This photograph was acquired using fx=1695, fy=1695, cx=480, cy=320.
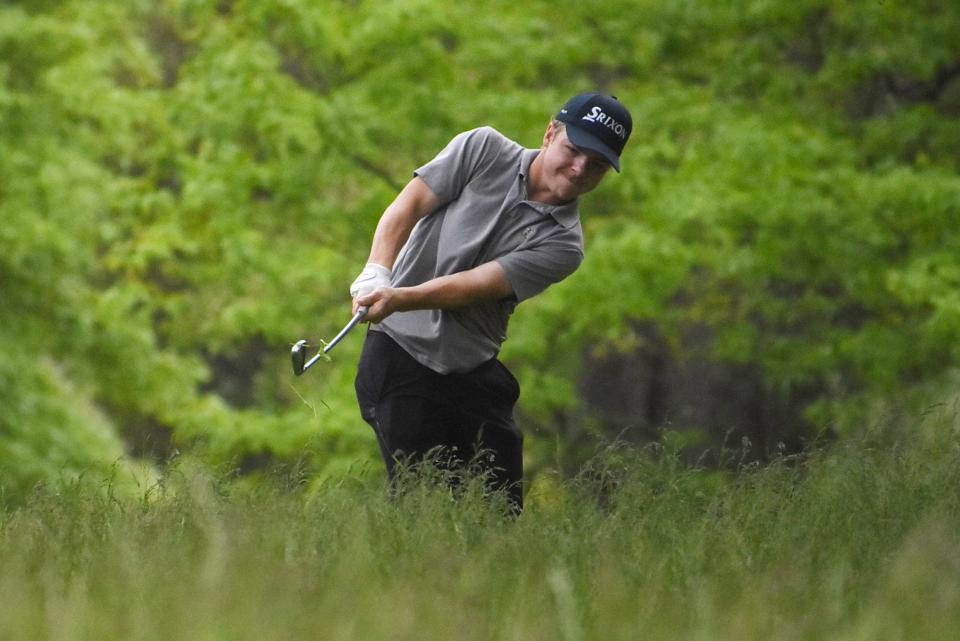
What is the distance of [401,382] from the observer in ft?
19.3

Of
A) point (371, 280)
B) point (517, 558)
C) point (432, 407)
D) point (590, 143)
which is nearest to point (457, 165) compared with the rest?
point (590, 143)

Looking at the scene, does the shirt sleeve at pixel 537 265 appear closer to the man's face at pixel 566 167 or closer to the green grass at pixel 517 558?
the man's face at pixel 566 167

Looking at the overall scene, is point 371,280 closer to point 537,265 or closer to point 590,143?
point 537,265

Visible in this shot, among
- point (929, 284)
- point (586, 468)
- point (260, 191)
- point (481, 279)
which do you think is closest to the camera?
point (586, 468)

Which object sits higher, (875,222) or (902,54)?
(902,54)

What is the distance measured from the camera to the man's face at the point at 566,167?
223 inches

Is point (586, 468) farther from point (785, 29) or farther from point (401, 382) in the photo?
point (785, 29)

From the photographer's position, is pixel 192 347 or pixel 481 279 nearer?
pixel 481 279

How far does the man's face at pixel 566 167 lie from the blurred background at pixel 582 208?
22.1ft

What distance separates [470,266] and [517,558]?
77.0 inches

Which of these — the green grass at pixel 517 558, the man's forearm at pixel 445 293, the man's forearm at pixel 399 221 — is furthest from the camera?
the man's forearm at pixel 399 221

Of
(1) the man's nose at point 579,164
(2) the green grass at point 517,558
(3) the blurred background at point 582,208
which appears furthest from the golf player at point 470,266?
(3) the blurred background at point 582,208

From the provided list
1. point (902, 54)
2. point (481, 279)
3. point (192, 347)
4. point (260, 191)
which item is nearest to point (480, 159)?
point (481, 279)

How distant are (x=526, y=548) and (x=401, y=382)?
70.9 inches
